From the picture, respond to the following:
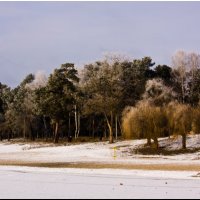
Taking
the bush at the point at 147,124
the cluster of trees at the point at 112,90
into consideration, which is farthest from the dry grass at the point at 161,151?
the cluster of trees at the point at 112,90

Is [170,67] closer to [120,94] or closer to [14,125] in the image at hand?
[120,94]

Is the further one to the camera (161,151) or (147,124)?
(147,124)

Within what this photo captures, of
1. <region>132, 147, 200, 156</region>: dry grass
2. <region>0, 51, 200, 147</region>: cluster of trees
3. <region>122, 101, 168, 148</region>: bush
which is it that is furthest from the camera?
<region>0, 51, 200, 147</region>: cluster of trees

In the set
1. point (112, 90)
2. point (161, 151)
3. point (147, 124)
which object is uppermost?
point (112, 90)

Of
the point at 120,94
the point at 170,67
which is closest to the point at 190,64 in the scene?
the point at 170,67

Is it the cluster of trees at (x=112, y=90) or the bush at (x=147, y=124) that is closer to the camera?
the bush at (x=147, y=124)

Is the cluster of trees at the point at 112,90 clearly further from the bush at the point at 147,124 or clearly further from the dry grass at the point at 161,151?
the dry grass at the point at 161,151

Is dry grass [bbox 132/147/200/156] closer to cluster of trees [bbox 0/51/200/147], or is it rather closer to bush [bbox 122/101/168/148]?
bush [bbox 122/101/168/148]

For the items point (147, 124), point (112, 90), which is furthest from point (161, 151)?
point (112, 90)

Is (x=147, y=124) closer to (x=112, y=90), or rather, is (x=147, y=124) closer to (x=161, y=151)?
(x=161, y=151)

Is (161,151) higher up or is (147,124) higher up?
(147,124)

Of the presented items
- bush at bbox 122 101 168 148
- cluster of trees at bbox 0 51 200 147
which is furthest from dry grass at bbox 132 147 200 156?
cluster of trees at bbox 0 51 200 147

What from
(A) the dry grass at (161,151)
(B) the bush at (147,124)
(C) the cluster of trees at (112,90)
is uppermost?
(C) the cluster of trees at (112,90)

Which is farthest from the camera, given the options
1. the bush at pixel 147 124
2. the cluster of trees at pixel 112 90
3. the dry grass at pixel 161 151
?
the cluster of trees at pixel 112 90
